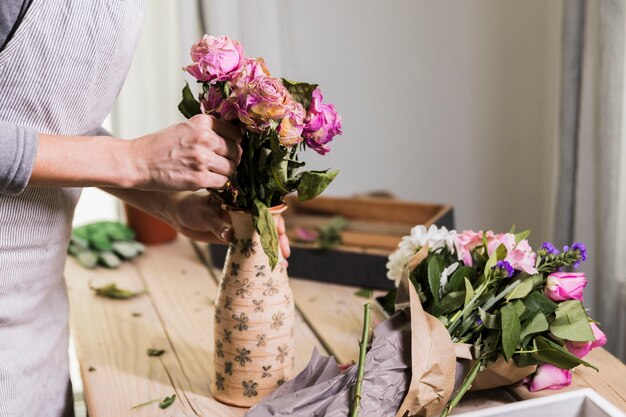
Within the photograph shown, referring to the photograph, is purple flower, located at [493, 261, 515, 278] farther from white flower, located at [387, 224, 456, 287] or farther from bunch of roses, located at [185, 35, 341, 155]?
bunch of roses, located at [185, 35, 341, 155]

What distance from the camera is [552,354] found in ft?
3.07

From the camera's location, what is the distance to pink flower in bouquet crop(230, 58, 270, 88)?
0.86 m

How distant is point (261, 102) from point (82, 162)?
218mm

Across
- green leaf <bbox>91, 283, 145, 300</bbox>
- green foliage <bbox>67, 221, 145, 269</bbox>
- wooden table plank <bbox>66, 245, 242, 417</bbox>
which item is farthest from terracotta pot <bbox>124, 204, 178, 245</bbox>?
green leaf <bbox>91, 283, 145, 300</bbox>

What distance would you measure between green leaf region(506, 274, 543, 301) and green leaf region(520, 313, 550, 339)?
4cm

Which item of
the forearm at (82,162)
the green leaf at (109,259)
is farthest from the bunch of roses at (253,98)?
the green leaf at (109,259)

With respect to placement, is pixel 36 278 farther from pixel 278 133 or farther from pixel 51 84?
pixel 278 133

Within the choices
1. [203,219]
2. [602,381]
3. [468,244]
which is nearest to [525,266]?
[468,244]

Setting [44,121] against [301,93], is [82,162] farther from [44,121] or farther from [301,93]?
[301,93]

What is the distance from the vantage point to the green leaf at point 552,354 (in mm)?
931

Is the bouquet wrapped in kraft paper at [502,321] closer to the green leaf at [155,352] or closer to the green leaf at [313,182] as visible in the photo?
the green leaf at [313,182]

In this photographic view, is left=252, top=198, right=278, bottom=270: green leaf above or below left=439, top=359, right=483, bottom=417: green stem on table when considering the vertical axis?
above

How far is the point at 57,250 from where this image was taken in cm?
101

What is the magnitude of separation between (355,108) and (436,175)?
1.14 feet
